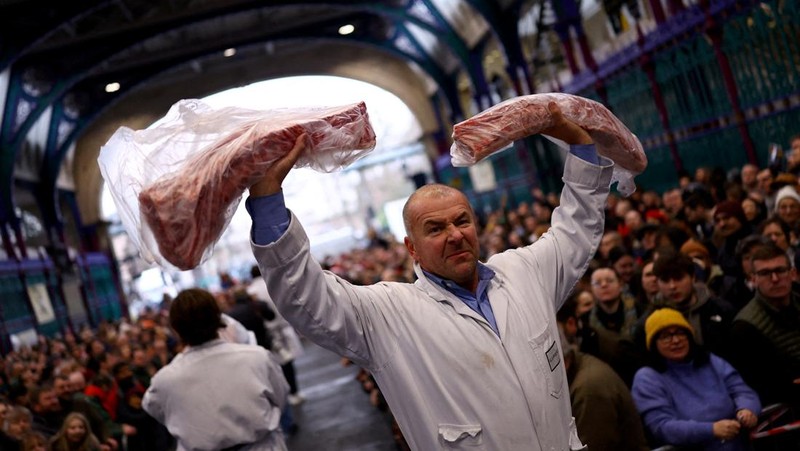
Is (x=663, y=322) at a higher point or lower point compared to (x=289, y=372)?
higher

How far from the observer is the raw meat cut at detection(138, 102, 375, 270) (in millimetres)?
2732

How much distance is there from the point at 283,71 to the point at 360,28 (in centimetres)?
475

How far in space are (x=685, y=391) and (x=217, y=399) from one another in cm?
228

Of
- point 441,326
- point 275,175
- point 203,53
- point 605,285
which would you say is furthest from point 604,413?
point 203,53

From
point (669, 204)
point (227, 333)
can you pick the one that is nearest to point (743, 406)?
point (227, 333)

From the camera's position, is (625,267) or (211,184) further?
(625,267)

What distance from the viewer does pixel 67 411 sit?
9.69 metres

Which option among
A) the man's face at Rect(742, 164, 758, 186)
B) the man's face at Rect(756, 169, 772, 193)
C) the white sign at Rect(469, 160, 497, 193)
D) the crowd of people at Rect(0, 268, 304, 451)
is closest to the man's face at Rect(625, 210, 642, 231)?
the man's face at Rect(742, 164, 758, 186)

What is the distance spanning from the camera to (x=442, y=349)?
2.92 m

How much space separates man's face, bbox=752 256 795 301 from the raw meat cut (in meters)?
2.70

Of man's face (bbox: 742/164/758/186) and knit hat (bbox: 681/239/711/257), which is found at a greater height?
man's face (bbox: 742/164/758/186)

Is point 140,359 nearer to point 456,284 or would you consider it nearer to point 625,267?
point 625,267

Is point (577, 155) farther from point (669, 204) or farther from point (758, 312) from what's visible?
point (669, 204)

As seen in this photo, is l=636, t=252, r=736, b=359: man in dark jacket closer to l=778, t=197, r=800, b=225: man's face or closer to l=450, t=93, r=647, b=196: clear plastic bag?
l=450, t=93, r=647, b=196: clear plastic bag
